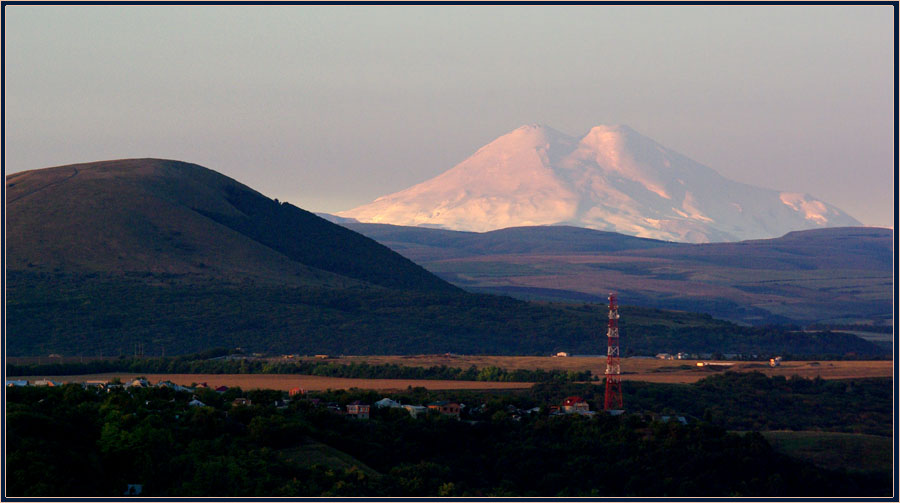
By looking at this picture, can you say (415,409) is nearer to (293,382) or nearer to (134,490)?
(134,490)

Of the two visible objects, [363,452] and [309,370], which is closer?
[363,452]

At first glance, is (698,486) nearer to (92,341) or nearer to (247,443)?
(247,443)

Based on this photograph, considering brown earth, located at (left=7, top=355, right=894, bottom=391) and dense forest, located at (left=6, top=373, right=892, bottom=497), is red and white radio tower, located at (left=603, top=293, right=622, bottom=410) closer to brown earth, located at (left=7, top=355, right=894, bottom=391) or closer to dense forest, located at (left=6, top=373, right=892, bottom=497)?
dense forest, located at (left=6, top=373, right=892, bottom=497)

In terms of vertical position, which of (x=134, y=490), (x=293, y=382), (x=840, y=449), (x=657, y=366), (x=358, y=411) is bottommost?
(x=134, y=490)

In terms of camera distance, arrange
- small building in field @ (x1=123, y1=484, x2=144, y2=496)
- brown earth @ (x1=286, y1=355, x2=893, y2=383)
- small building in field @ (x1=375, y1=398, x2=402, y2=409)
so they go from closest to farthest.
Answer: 1. small building in field @ (x1=123, y1=484, x2=144, y2=496)
2. small building in field @ (x1=375, y1=398, x2=402, y2=409)
3. brown earth @ (x1=286, y1=355, x2=893, y2=383)

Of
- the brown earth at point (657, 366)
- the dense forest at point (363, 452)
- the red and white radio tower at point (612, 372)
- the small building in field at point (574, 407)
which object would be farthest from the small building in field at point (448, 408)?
→ the brown earth at point (657, 366)

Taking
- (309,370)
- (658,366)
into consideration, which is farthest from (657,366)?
(309,370)

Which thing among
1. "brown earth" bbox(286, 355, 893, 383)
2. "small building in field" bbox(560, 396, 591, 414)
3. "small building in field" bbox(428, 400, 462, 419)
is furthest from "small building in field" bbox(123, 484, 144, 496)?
"brown earth" bbox(286, 355, 893, 383)
